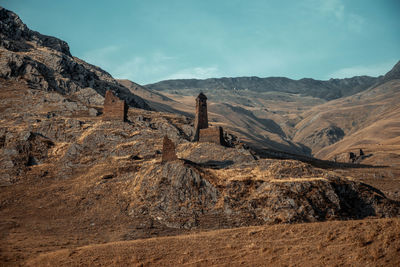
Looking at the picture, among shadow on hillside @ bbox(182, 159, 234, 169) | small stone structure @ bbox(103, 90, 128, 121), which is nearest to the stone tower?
small stone structure @ bbox(103, 90, 128, 121)

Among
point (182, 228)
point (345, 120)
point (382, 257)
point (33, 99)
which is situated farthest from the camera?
point (345, 120)

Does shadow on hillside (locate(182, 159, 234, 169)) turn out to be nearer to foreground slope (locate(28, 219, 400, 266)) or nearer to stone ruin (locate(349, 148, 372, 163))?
foreground slope (locate(28, 219, 400, 266))

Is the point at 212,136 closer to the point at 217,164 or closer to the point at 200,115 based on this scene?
the point at 200,115

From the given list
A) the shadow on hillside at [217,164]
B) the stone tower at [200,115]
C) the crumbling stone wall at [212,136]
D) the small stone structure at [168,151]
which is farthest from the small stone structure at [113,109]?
the small stone structure at [168,151]

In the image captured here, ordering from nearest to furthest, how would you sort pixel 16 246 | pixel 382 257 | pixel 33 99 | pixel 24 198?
1. pixel 382 257
2. pixel 16 246
3. pixel 24 198
4. pixel 33 99

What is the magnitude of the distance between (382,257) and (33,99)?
56.4m

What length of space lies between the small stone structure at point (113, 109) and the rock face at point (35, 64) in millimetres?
26223

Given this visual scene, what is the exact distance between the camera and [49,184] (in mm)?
34156

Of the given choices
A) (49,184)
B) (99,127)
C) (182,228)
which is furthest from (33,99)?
(182,228)

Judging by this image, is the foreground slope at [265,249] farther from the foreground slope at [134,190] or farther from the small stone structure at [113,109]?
the small stone structure at [113,109]

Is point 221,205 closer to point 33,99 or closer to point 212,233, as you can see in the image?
point 212,233

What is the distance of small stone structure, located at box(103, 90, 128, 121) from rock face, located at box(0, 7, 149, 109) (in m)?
26.2

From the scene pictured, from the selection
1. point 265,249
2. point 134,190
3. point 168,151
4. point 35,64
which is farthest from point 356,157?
point 35,64

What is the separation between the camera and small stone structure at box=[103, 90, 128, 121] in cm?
4709
